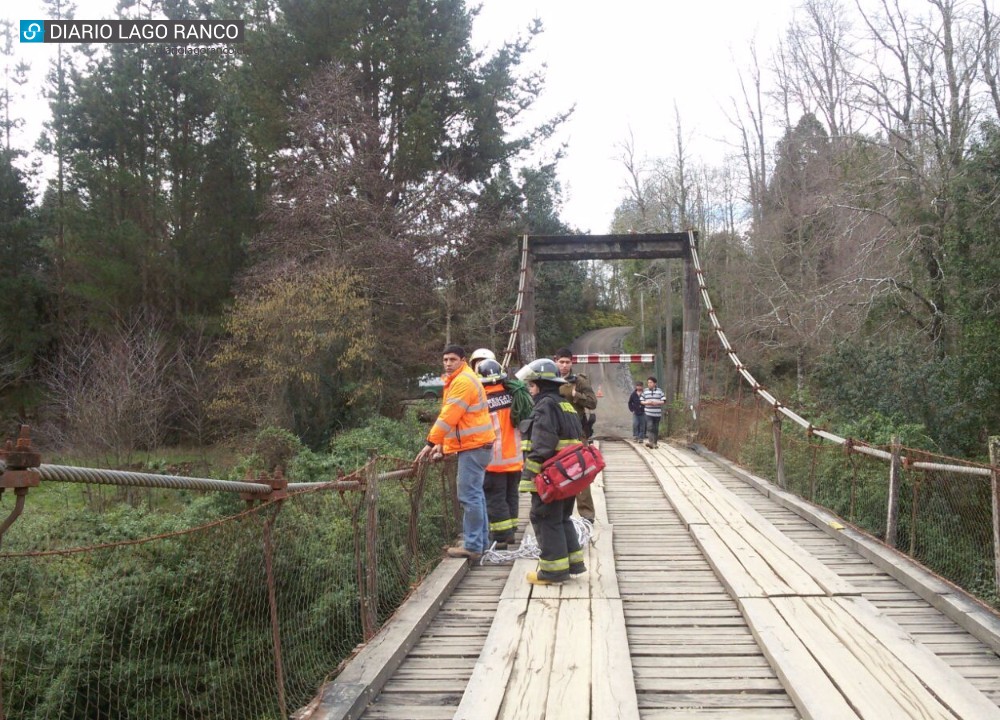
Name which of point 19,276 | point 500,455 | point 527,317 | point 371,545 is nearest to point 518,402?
point 500,455

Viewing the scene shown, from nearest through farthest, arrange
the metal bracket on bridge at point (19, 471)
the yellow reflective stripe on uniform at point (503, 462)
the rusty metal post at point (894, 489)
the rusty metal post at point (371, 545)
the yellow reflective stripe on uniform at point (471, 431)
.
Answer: the metal bracket on bridge at point (19, 471), the rusty metal post at point (371, 545), the yellow reflective stripe on uniform at point (471, 431), the yellow reflective stripe on uniform at point (503, 462), the rusty metal post at point (894, 489)

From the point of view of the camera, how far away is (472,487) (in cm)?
548

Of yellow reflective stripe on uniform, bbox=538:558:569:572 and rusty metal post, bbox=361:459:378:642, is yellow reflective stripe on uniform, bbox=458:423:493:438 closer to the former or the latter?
rusty metal post, bbox=361:459:378:642

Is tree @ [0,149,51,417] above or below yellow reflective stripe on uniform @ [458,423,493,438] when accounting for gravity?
above

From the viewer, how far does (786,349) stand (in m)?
26.0

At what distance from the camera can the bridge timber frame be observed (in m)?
17.4

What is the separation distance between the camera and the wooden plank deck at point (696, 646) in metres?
3.20

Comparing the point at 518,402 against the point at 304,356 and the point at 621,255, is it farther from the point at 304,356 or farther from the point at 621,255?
the point at 621,255

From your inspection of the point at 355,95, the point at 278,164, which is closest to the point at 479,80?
the point at 355,95

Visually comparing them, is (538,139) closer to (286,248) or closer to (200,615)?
(286,248)

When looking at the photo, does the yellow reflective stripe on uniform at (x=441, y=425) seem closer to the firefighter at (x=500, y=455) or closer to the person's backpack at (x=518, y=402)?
the firefighter at (x=500, y=455)

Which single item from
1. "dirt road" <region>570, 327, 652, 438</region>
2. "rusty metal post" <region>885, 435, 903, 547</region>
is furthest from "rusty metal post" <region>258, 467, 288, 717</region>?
"dirt road" <region>570, 327, 652, 438</region>

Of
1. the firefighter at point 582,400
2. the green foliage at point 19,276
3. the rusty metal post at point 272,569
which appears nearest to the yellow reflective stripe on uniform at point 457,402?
the firefighter at point 582,400

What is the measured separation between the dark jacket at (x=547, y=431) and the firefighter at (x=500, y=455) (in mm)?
826
